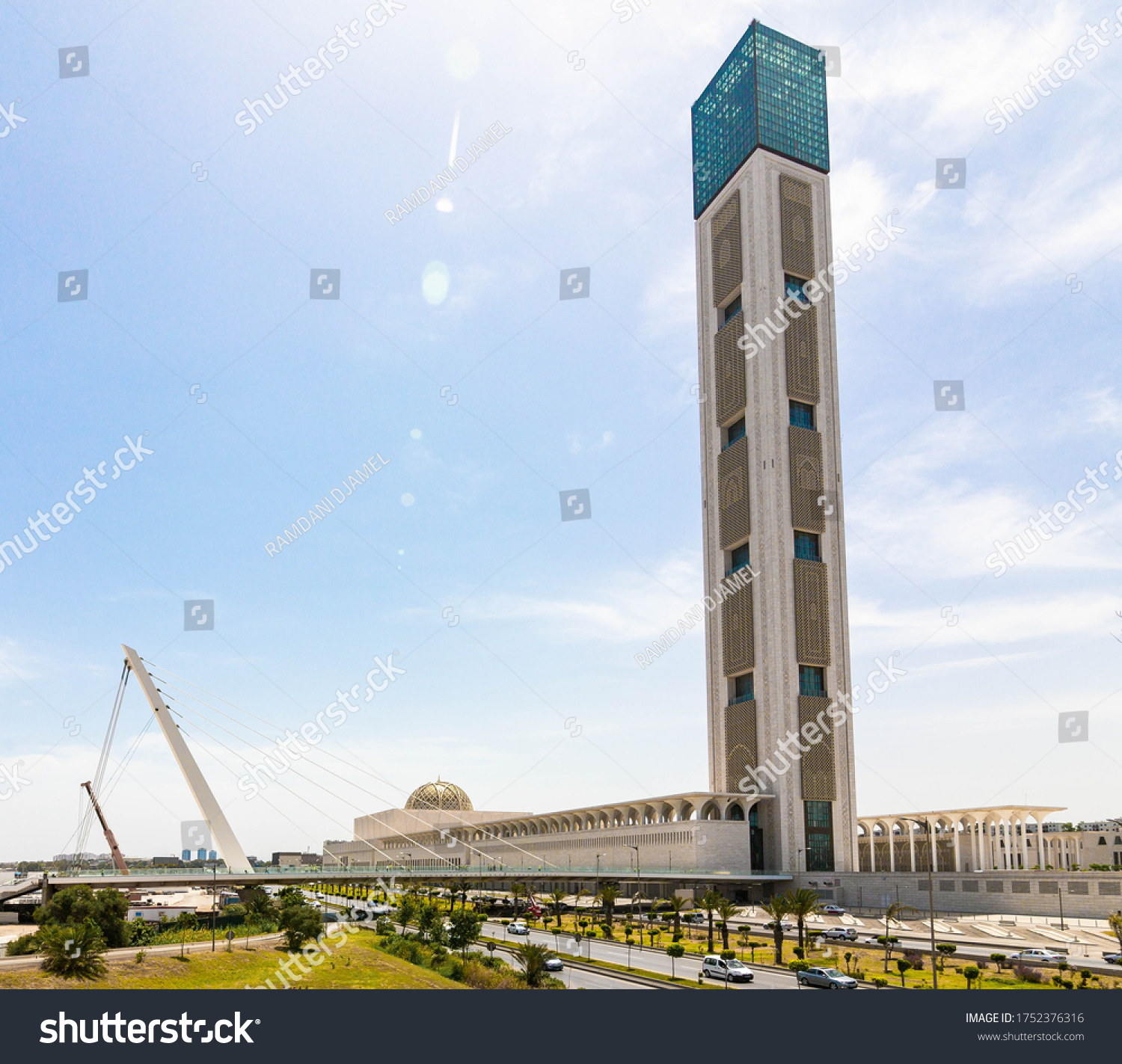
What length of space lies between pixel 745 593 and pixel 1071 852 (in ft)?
240

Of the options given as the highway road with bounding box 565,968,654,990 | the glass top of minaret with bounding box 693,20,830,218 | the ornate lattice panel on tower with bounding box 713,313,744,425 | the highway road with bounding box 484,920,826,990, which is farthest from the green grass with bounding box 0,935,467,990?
the glass top of minaret with bounding box 693,20,830,218

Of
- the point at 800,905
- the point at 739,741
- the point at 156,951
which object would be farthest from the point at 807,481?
the point at 156,951

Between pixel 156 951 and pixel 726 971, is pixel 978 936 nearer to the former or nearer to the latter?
pixel 726 971

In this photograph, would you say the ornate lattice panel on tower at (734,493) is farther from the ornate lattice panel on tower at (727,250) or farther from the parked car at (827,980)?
the parked car at (827,980)

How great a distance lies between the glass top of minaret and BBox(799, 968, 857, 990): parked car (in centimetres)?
11414

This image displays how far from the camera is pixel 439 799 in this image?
183750mm

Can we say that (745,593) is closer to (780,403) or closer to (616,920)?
(780,403)

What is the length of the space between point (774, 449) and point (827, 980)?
3329 inches

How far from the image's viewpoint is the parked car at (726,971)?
52.7 metres

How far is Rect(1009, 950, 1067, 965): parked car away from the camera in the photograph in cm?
5758

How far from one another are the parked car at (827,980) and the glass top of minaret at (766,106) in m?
114

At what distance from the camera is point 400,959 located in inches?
2336

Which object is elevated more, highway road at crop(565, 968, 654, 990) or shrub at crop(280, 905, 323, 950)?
shrub at crop(280, 905, 323, 950)

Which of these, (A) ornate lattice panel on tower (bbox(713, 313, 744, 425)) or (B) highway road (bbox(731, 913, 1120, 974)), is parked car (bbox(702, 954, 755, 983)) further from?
(A) ornate lattice panel on tower (bbox(713, 313, 744, 425))
